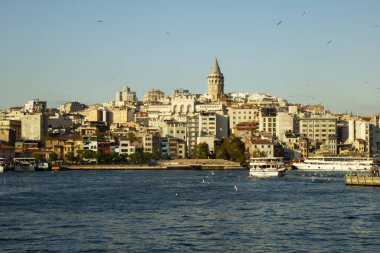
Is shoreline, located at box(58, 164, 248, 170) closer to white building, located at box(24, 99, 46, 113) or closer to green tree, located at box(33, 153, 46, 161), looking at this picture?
green tree, located at box(33, 153, 46, 161)

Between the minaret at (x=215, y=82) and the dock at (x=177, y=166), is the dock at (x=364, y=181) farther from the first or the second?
the minaret at (x=215, y=82)

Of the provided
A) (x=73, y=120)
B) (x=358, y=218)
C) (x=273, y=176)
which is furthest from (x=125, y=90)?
(x=358, y=218)

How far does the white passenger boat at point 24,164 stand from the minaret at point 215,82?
2838 inches

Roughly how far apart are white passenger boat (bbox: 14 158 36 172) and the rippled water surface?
39731 mm

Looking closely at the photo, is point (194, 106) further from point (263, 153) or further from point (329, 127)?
point (263, 153)

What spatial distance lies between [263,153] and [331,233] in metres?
66.4

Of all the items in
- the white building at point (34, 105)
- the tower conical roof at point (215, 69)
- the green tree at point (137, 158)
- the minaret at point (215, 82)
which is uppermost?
the tower conical roof at point (215, 69)

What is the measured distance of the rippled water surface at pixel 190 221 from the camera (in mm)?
21188

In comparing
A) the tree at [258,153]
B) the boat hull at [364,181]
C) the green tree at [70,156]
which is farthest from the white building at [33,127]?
the boat hull at [364,181]

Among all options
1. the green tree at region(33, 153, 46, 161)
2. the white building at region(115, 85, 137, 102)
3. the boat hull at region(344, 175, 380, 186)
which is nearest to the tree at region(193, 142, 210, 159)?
the green tree at region(33, 153, 46, 161)

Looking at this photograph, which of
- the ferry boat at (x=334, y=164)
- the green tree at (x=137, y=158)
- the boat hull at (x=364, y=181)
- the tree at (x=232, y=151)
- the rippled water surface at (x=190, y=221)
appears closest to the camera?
the rippled water surface at (x=190, y=221)

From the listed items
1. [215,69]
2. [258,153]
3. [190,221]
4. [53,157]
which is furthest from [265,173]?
[215,69]

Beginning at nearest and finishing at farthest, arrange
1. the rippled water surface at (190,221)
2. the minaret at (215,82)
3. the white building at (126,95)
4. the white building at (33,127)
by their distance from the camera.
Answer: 1. the rippled water surface at (190,221)
2. the white building at (33,127)
3. the minaret at (215,82)
4. the white building at (126,95)

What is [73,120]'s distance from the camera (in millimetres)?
134750
